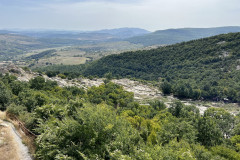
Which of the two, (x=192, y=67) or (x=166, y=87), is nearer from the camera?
(x=166, y=87)

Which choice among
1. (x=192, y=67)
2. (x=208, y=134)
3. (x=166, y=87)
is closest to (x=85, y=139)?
(x=208, y=134)

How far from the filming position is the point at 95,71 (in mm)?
171875

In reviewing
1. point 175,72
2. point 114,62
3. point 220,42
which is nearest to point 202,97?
point 175,72

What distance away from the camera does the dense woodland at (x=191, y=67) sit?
308ft

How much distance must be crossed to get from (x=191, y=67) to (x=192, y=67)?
0.77 meters

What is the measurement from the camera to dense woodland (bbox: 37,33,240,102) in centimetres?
9394

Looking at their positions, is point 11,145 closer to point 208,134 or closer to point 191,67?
point 208,134

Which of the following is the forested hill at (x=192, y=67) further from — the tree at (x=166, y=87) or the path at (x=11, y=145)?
the path at (x=11, y=145)

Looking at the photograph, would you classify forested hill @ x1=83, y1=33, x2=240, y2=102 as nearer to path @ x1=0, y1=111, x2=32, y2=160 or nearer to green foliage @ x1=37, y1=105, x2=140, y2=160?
green foliage @ x1=37, y1=105, x2=140, y2=160

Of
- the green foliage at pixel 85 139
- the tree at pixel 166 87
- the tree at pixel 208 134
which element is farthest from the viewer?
the tree at pixel 166 87

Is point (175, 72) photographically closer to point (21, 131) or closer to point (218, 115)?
point (218, 115)

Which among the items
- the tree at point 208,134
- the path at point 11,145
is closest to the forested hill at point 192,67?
the tree at point 208,134

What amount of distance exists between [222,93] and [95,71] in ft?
380

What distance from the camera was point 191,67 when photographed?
133 metres
